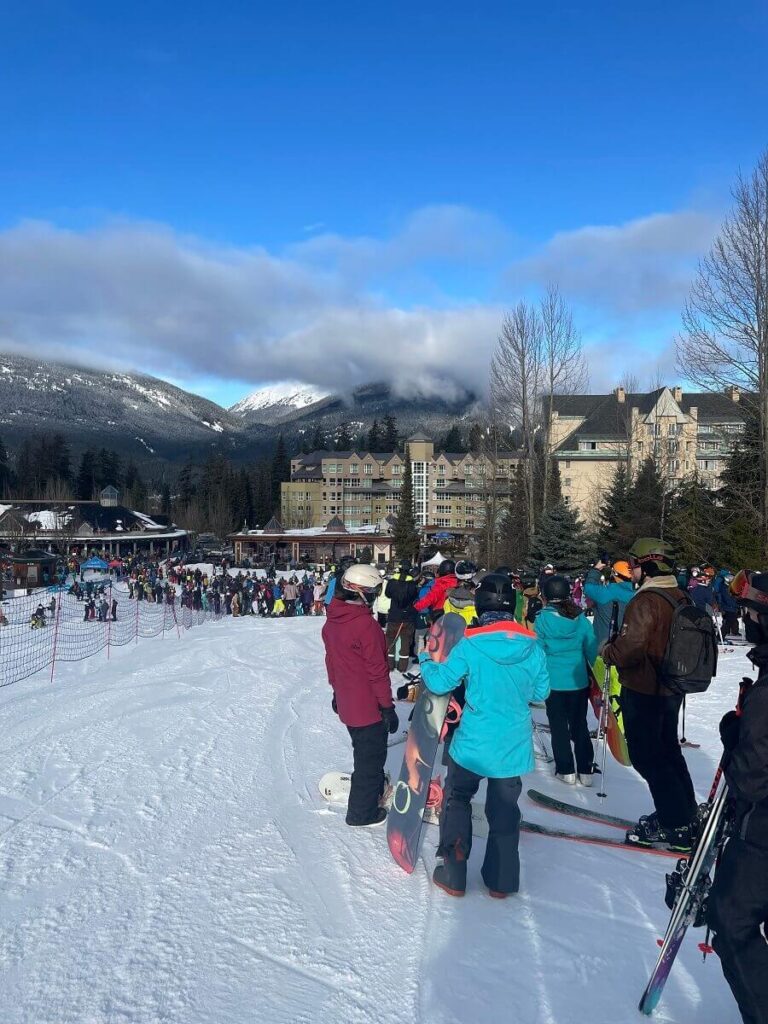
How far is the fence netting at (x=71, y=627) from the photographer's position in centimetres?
1602

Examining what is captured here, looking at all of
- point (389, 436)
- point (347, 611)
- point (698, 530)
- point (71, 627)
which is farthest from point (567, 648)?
point (389, 436)

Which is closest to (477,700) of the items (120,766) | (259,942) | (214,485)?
(259,942)

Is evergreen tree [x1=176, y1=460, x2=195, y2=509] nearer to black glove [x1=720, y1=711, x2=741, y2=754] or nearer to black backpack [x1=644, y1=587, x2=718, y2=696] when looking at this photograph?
black backpack [x1=644, y1=587, x2=718, y2=696]

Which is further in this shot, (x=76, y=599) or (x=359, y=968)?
(x=76, y=599)

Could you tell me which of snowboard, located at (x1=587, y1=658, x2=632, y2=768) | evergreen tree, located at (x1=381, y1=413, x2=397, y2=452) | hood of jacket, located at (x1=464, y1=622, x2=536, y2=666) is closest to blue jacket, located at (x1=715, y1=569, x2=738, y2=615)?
snowboard, located at (x1=587, y1=658, x2=632, y2=768)

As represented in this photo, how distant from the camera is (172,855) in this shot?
4.00 metres

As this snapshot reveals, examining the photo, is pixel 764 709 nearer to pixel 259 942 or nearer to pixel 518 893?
pixel 518 893

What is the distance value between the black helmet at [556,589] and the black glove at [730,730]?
3.23 m

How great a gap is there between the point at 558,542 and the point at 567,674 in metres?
25.2

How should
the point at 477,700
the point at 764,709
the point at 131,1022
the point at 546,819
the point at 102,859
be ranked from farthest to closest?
the point at 546,819, the point at 102,859, the point at 477,700, the point at 131,1022, the point at 764,709

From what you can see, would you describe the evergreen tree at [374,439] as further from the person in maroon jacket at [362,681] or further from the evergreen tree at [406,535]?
the person in maroon jacket at [362,681]

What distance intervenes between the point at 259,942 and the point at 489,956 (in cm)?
105

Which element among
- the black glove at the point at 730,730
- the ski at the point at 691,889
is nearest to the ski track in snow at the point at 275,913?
the ski at the point at 691,889

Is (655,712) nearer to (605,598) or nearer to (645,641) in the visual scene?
(645,641)
